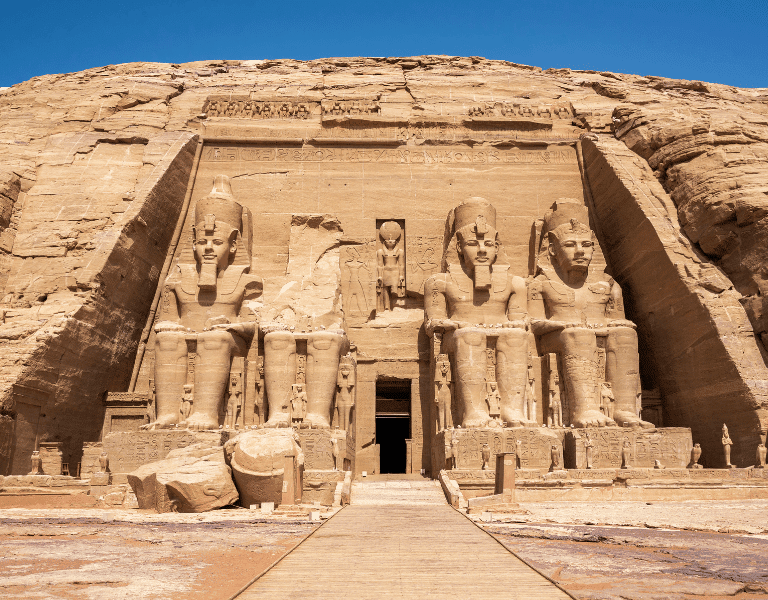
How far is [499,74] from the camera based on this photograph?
1823cm

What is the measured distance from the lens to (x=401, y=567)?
14.3ft

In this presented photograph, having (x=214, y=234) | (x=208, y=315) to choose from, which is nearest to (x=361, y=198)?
(x=214, y=234)

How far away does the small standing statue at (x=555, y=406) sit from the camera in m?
12.4

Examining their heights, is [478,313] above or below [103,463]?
above

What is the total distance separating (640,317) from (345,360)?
5633mm

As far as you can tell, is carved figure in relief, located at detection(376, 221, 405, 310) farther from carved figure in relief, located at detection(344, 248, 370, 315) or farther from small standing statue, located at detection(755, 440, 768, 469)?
small standing statue, located at detection(755, 440, 768, 469)

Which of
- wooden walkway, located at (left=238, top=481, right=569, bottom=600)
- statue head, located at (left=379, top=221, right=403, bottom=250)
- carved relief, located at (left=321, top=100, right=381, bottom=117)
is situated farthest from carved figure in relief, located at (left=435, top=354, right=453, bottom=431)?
carved relief, located at (left=321, top=100, right=381, bottom=117)

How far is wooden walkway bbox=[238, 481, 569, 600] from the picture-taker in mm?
3674

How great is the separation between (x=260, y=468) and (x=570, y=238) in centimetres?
752

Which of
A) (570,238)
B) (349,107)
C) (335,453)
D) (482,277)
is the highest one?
(349,107)

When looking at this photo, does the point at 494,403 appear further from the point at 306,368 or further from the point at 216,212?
the point at 216,212

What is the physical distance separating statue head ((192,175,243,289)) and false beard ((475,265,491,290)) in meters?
4.44

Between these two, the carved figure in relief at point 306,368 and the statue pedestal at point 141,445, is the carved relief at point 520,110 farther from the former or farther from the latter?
the statue pedestal at point 141,445

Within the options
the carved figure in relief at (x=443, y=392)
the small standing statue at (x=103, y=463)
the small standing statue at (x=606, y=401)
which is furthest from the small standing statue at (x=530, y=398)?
the small standing statue at (x=103, y=463)
